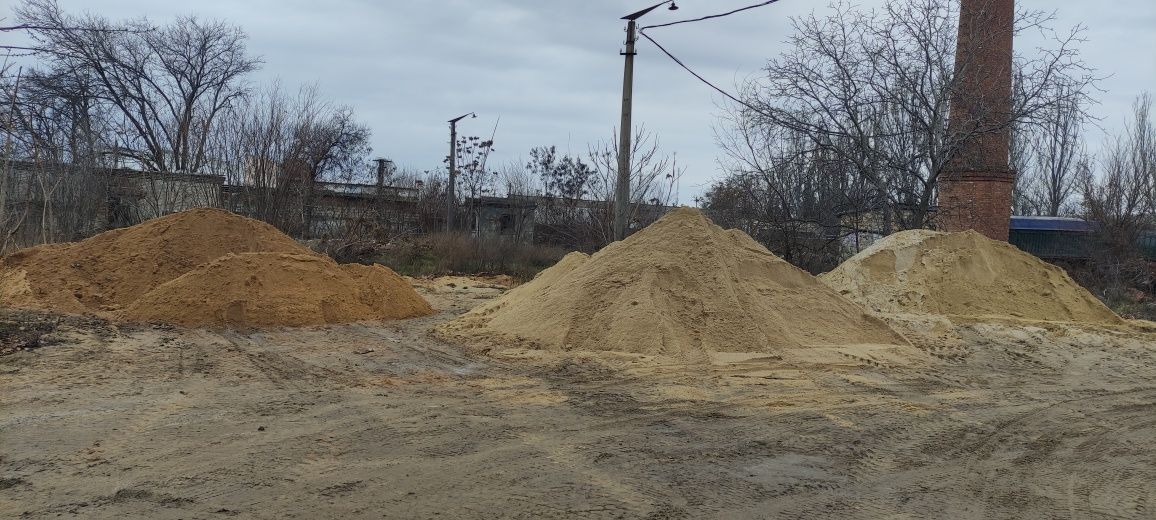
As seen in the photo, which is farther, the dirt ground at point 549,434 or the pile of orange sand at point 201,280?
the pile of orange sand at point 201,280

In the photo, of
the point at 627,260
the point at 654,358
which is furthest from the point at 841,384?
A: the point at 627,260

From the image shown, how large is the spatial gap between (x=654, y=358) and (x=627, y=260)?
2.46 metres

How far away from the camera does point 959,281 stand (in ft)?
47.1

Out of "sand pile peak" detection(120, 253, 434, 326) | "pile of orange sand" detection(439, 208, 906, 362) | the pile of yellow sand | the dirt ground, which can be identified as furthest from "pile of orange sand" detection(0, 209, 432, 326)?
the pile of yellow sand

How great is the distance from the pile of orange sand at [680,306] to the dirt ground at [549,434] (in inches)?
22.0

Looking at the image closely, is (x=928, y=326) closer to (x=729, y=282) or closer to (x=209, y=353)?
(x=729, y=282)

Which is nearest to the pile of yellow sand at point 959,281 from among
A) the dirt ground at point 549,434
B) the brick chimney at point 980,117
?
the brick chimney at point 980,117

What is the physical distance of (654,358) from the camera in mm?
8633

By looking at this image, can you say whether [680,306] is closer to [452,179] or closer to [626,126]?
[626,126]

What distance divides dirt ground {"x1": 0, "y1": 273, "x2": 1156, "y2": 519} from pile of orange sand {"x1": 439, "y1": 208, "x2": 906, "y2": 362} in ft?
1.83

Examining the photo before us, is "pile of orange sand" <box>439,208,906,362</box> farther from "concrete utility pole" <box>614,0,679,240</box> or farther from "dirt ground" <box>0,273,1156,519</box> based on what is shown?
"concrete utility pole" <box>614,0,679,240</box>

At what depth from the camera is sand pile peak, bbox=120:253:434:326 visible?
11211 millimetres

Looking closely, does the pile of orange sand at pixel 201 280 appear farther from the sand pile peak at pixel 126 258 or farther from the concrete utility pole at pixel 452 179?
the concrete utility pole at pixel 452 179

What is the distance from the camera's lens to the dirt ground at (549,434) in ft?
13.3
